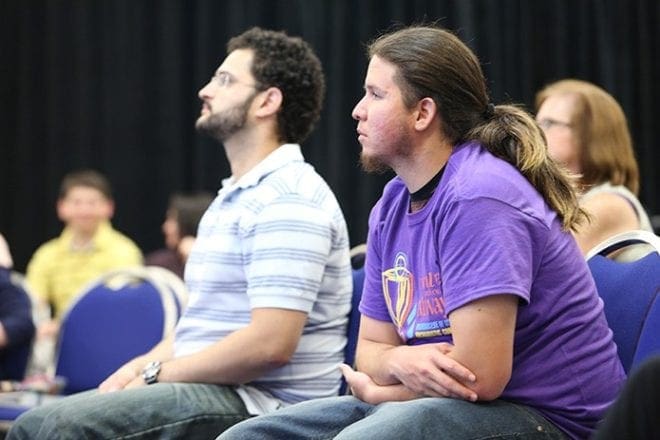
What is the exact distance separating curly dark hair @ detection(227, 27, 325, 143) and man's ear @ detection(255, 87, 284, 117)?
17 millimetres

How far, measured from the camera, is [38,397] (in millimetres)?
3617

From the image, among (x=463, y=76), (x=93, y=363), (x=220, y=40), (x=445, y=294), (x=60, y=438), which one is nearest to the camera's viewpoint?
(x=445, y=294)

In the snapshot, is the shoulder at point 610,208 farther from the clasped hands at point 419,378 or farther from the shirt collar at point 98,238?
the shirt collar at point 98,238

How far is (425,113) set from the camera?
7.12 feet

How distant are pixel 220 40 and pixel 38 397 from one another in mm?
3791

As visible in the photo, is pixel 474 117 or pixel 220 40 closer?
pixel 474 117

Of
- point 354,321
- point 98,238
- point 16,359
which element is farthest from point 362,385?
point 98,238

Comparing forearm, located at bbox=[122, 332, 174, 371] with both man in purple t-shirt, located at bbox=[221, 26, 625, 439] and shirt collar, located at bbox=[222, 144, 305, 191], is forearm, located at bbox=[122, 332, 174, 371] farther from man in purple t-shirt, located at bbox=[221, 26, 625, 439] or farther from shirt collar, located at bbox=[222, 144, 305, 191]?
man in purple t-shirt, located at bbox=[221, 26, 625, 439]

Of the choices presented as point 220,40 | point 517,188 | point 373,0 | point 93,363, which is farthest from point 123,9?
point 517,188

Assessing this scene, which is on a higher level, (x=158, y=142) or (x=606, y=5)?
(x=606, y=5)

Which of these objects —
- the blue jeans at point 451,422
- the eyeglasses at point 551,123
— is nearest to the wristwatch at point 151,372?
the blue jeans at point 451,422

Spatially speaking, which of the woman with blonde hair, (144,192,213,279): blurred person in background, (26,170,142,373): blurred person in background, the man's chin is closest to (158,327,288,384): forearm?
the man's chin

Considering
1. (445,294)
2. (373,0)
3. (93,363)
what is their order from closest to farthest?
(445,294) < (93,363) < (373,0)

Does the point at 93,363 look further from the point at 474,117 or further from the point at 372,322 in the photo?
the point at 474,117
